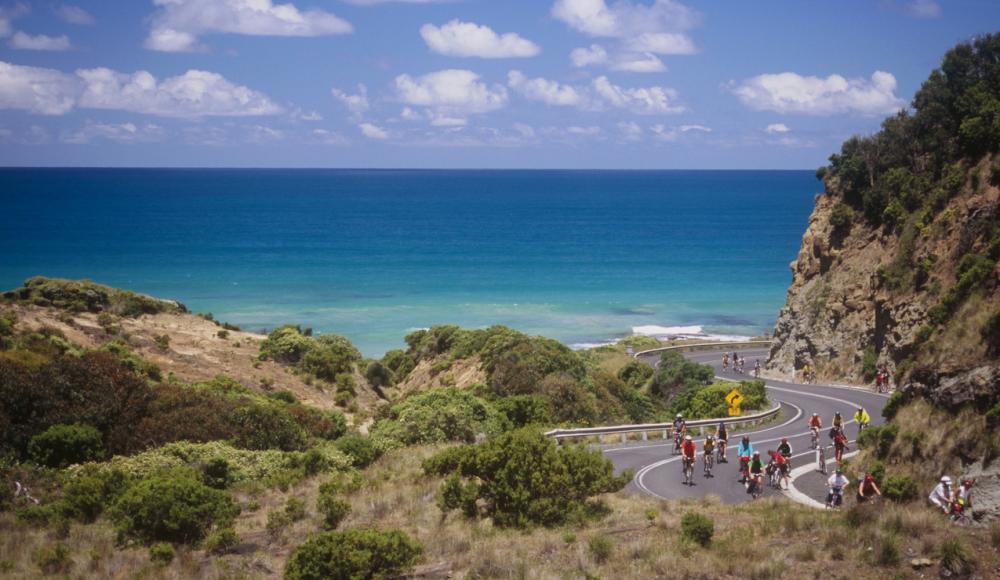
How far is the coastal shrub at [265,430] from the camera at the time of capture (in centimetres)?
2097

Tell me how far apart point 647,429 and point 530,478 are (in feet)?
39.2

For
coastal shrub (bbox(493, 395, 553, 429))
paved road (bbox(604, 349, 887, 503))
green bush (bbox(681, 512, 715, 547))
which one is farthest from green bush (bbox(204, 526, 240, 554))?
coastal shrub (bbox(493, 395, 553, 429))

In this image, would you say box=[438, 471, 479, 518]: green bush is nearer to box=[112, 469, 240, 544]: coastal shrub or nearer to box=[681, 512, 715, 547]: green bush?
box=[112, 469, 240, 544]: coastal shrub

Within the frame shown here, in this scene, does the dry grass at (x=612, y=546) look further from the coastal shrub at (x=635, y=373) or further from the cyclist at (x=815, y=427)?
the coastal shrub at (x=635, y=373)

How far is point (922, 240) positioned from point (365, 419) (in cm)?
2361

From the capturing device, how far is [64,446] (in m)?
18.3

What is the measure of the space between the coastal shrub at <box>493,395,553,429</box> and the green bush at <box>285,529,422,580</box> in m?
13.5

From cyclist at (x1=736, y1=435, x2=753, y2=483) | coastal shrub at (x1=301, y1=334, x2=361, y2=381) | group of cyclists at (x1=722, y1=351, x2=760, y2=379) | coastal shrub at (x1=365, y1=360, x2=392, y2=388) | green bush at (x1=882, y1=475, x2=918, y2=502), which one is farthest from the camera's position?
group of cyclists at (x1=722, y1=351, x2=760, y2=379)

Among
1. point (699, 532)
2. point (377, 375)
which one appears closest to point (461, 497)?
point (699, 532)

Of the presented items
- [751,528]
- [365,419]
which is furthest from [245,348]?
[751,528]

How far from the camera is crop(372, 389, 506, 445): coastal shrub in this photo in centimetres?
2236

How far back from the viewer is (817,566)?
12.2 meters

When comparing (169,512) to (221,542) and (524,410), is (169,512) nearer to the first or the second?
(221,542)

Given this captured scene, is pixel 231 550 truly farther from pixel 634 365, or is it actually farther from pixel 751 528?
pixel 634 365
